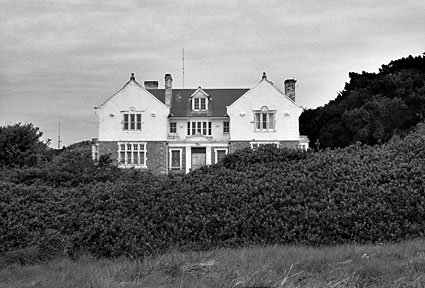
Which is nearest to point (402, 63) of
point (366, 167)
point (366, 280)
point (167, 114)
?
point (167, 114)

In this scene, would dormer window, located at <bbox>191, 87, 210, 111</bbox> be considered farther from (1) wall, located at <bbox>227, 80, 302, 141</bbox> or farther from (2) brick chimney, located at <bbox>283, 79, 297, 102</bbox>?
(2) brick chimney, located at <bbox>283, 79, 297, 102</bbox>

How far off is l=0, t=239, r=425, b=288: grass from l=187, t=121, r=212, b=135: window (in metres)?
41.0

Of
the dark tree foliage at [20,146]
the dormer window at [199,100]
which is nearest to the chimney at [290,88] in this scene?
the dormer window at [199,100]

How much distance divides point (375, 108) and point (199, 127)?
51.6 ft

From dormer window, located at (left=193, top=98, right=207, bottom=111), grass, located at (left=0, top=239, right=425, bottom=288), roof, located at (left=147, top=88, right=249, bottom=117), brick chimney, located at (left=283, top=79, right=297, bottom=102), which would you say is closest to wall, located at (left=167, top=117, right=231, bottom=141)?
roof, located at (left=147, top=88, right=249, bottom=117)

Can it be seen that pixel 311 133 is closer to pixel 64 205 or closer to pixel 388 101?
pixel 388 101

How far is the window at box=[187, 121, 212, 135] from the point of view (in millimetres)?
48781

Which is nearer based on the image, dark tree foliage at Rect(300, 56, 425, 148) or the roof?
the roof

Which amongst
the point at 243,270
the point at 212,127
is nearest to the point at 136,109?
the point at 212,127

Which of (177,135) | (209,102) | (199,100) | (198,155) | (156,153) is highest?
(199,100)

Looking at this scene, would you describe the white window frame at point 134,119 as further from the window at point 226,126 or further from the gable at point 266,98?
the gable at point 266,98

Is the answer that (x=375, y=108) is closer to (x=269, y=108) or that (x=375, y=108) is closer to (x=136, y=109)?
(x=269, y=108)

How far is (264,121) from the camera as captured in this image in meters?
47.6

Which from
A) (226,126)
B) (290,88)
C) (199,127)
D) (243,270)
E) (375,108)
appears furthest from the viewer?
(290,88)
